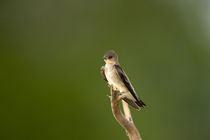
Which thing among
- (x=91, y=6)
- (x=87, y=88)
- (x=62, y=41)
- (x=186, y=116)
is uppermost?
(x=91, y=6)

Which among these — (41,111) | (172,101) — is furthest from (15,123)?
(172,101)

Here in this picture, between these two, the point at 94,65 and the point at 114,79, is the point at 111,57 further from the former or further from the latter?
the point at 94,65

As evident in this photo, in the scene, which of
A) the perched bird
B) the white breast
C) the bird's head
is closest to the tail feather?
the perched bird

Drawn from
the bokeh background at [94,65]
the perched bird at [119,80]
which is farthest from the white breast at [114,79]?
the bokeh background at [94,65]

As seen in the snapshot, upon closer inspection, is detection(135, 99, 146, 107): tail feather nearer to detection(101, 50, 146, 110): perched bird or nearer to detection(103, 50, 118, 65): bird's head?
detection(101, 50, 146, 110): perched bird

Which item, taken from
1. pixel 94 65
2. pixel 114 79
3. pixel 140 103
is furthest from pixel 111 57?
pixel 94 65

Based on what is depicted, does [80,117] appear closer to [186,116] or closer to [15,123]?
[15,123]
